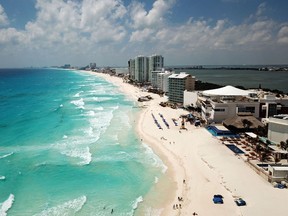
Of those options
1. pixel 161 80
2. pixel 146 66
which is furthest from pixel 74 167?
pixel 146 66

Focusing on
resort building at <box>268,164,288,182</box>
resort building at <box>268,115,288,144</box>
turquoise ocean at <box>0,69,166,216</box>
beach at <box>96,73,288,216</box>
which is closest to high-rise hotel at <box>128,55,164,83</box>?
turquoise ocean at <box>0,69,166,216</box>

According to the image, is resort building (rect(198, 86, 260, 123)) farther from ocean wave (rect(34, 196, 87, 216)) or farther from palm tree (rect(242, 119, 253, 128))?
ocean wave (rect(34, 196, 87, 216))

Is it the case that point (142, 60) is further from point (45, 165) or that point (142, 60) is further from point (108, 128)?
point (45, 165)

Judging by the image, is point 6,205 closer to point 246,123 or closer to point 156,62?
point 246,123

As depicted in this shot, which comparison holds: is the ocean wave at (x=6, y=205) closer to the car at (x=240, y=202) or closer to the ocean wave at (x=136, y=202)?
the ocean wave at (x=136, y=202)

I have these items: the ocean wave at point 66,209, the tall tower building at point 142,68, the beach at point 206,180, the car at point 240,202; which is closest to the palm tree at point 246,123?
the beach at point 206,180

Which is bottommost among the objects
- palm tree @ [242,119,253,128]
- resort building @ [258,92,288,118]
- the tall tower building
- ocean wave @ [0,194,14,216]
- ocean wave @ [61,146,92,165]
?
ocean wave @ [0,194,14,216]
